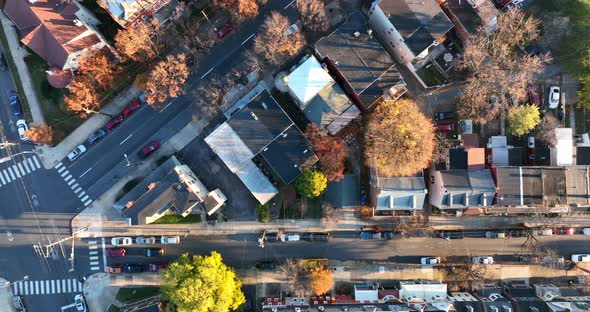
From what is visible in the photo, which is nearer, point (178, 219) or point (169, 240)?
point (169, 240)

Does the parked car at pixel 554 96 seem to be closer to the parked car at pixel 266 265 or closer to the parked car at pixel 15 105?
the parked car at pixel 266 265

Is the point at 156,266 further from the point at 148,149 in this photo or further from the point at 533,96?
the point at 533,96

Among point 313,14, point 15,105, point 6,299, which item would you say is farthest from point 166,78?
point 6,299

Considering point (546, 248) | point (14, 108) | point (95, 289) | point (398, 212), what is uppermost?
point (14, 108)

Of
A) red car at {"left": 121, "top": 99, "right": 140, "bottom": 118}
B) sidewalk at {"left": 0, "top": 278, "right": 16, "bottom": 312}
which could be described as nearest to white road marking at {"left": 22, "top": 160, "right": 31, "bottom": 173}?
sidewalk at {"left": 0, "top": 278, "right": 16, "bottom": 312}

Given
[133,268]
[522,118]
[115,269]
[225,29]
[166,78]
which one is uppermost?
[225,29]

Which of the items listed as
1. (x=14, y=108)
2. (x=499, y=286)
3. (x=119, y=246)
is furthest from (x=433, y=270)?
(x=14, y=108)

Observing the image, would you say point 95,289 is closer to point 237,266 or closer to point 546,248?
point 237,266
